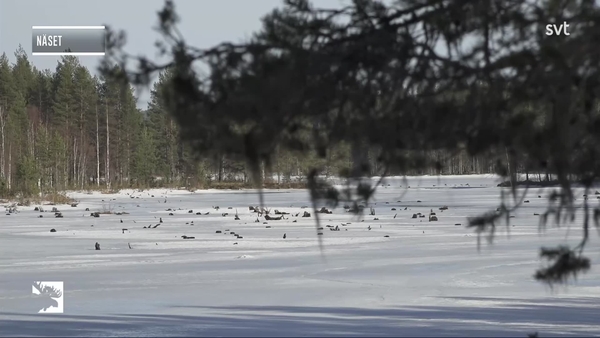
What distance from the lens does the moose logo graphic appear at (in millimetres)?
9430

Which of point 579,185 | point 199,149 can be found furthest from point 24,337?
point 579,185

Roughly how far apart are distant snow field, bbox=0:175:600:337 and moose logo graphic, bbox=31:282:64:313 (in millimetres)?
100

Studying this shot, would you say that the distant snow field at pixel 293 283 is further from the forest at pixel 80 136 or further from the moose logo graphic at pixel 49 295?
the forest at pixel 80 136

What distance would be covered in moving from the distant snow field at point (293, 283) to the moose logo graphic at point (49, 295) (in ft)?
0.33

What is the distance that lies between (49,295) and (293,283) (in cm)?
288

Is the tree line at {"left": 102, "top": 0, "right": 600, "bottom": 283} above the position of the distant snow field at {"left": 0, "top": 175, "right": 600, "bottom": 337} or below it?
above

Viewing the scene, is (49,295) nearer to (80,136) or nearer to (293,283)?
(293,283)

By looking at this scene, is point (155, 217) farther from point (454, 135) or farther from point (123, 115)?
point (123, 115)

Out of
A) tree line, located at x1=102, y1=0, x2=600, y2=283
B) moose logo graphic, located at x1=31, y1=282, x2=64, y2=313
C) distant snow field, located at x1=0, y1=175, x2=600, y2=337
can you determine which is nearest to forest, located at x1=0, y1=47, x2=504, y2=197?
distant snow field, located at x1=0, y1=175, x2=600, y2=337

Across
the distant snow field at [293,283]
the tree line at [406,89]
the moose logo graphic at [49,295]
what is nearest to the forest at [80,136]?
the distant snow field at [293,283]

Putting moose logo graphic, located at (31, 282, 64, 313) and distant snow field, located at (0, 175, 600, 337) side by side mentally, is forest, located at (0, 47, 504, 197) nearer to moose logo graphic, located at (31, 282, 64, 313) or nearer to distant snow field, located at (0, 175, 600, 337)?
distant snow field, located at (0, 175, 600, 337)

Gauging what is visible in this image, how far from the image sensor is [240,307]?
9578 millimetres

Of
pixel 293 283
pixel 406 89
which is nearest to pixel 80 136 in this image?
pixel 293 283

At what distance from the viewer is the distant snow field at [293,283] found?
848cm
